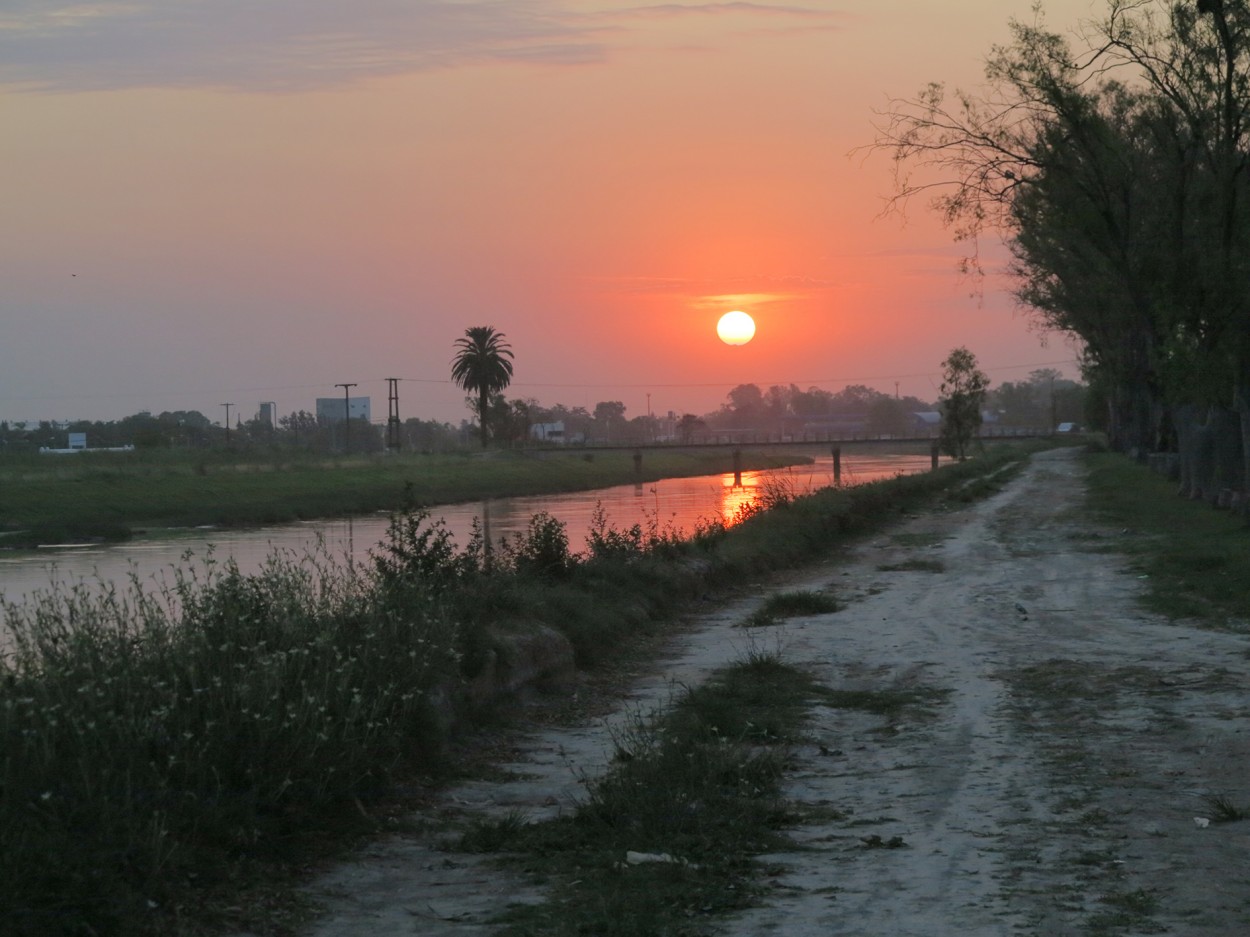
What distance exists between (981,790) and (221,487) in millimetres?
57762

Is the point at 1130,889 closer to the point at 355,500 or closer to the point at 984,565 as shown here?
the point at 984,565

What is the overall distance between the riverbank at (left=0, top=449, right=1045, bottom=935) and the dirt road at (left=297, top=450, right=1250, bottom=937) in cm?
51

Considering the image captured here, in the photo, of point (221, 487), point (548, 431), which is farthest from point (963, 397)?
point (548, 431)

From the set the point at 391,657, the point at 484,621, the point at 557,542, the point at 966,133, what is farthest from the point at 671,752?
the point at 966,133

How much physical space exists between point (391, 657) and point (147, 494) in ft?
174

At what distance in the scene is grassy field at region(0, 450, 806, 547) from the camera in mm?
50500

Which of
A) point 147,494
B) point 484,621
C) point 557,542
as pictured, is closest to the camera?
point 484,621

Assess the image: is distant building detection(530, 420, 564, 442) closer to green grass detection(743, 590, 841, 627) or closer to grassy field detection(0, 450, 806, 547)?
grassy field detection(0, 450, 806, 547)

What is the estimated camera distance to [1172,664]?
37.9 ft

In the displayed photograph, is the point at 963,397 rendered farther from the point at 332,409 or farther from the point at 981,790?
the point at 332,409

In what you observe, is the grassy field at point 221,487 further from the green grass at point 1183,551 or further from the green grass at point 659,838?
the green grass at point 659,838

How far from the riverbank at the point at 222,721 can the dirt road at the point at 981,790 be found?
511mm

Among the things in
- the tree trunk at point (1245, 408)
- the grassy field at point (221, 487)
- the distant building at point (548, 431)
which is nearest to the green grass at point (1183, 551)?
the tree trunk at point (1245, 408)

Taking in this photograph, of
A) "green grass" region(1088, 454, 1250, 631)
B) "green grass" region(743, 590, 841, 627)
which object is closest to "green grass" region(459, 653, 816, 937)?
"green grass" region(743, 590, 841, 627)
